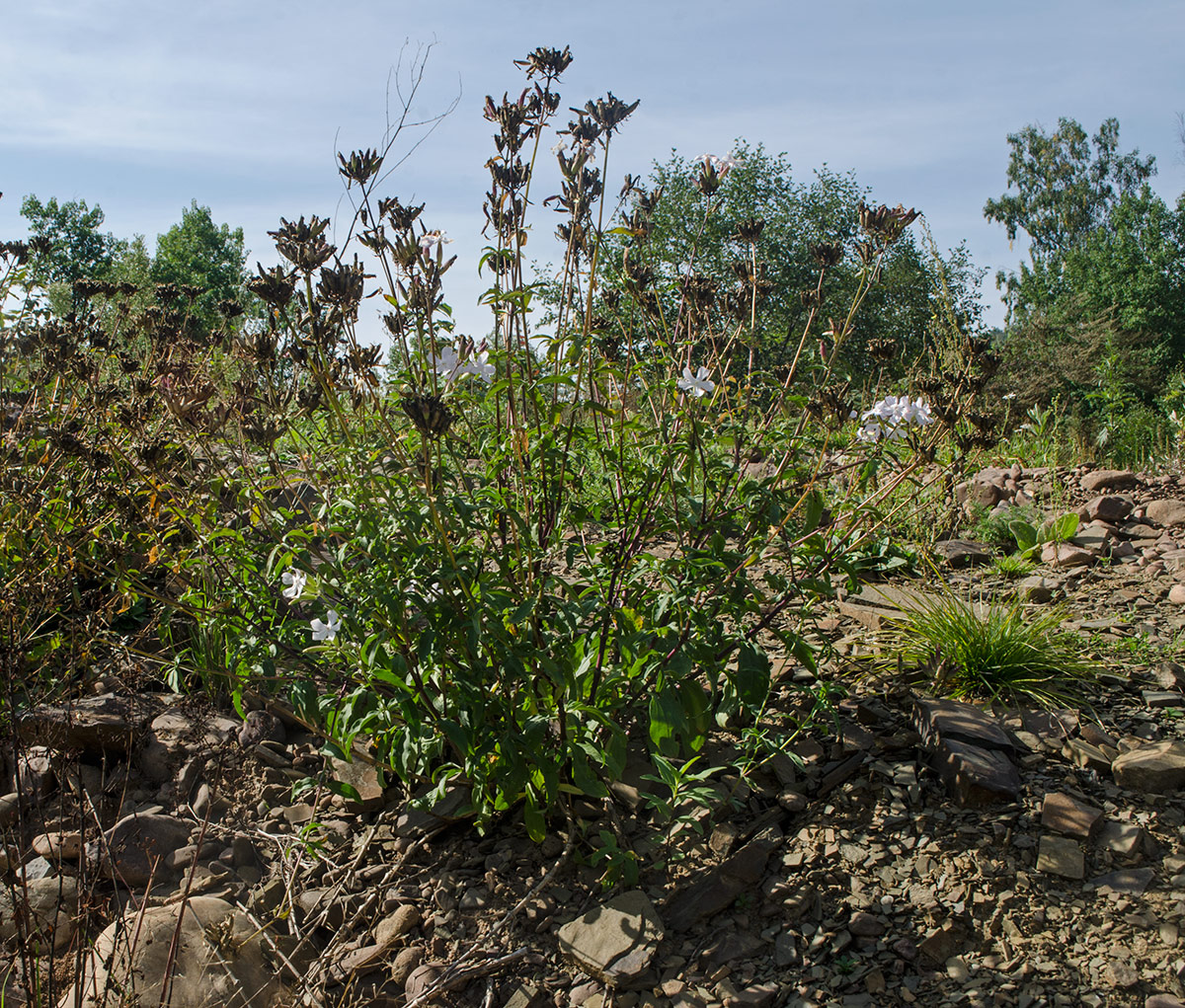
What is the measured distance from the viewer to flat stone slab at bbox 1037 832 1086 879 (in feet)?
7.97

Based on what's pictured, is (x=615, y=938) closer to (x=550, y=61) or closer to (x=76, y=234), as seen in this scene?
(x=550, y=61)

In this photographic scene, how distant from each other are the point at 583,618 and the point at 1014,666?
5.90ft

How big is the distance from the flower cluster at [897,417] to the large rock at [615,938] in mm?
1677

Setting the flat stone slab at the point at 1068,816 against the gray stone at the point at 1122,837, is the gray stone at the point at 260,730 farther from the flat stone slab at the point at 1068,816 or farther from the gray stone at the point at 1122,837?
the gray stone at the point at 1122,837

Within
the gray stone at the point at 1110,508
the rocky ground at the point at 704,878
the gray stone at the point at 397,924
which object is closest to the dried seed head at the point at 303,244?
the rocky ground at the point at 704,878

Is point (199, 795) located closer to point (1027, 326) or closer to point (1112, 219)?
point (1027, 326)

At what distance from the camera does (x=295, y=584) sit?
2.54m

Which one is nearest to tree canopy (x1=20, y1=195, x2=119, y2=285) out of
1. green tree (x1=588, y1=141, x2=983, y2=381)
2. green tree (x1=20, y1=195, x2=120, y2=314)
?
green tree (x1=20, y1=195, x2=120, y2=314)

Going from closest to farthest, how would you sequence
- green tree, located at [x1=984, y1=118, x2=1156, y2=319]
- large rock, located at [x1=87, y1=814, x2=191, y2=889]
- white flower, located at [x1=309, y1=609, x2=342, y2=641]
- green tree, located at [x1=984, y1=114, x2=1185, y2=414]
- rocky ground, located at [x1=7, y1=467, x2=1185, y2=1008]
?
rocky ground, located at [x1=7, y1=467, x2=1185, y2=1008] → white flower, located at [x1=309, y1=609, x2=342, y2=641] → large rock, located at [x1=87, y1=814, x2=191, y2=889] → green tree, located at [x1=984, y1=114, x2=1185, y2=414] → green tree, located at [x1=984, y1=118, x2=1156, y2=319]

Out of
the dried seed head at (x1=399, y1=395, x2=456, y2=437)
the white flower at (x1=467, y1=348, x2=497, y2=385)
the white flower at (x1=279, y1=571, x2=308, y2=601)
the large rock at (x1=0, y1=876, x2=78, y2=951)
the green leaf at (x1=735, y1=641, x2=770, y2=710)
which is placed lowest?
the large rock at (x1=0, y1=876, x2=78, y2=951)

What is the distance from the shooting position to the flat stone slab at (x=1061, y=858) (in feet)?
7.97

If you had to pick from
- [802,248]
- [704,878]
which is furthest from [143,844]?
[802,248]

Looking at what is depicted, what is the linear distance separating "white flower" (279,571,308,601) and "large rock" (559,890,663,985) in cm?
126

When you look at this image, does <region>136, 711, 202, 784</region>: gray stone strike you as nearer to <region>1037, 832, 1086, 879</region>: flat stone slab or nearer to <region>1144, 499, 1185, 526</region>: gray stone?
<region>1037, 832, 1086, 879</region>: flat stone slab
